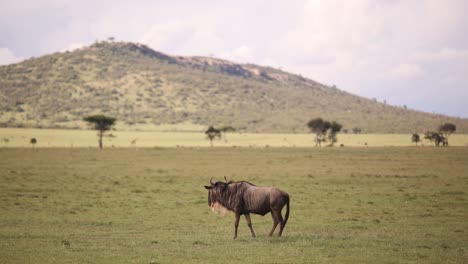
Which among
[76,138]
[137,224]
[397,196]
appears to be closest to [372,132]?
[76,138]

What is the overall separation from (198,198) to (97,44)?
13852 cm

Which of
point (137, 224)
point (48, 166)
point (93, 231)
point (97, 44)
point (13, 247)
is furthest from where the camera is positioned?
point (97, 44)

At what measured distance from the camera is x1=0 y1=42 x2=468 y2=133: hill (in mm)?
102375

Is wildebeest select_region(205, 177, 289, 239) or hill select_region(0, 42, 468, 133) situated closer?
wildebeest select_region(205, 177, 289, 239)

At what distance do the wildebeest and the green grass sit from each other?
679mm

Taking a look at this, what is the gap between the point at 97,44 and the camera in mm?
158250

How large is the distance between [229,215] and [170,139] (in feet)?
198

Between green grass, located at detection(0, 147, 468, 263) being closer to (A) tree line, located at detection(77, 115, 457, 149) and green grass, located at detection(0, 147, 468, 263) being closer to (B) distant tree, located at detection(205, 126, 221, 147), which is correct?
(A) tree line, located at detection(77, 115, 457, 149)

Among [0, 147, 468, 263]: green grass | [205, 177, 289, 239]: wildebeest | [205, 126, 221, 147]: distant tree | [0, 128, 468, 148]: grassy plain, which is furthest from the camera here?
[205, 126, 221, 147]: distant tree

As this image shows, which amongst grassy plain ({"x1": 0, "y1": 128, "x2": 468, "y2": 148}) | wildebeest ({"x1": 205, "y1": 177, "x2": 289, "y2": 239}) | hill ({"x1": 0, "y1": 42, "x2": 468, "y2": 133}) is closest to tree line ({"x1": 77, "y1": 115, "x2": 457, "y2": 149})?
grassy plain ({"x1": 0, "y1": 128, "x2": 468, "y2": 148})

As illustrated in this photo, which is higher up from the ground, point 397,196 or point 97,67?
point 97,67

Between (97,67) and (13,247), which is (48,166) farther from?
(97,67)

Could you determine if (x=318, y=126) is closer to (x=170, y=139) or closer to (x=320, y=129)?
(x=320, y=129)

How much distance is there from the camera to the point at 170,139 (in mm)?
83312
